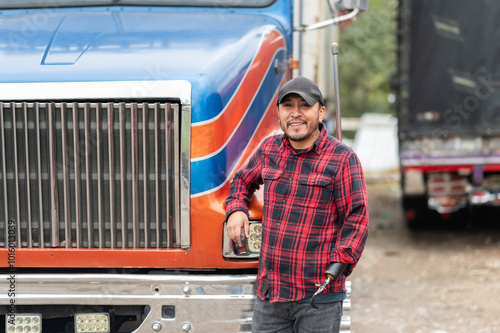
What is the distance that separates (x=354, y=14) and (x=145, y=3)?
1312mm

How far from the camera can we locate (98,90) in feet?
10.5

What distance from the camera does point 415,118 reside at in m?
7.63

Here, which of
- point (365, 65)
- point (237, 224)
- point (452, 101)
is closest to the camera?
point (237, 224)

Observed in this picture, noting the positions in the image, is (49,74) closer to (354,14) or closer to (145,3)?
(145,3)

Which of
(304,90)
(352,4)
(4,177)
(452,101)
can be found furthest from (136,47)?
(452,101)

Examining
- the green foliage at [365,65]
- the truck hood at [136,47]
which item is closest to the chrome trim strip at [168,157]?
the truck hood at [136,47]

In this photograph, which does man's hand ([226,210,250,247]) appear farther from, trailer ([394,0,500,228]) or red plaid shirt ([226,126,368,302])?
trailer ([394,0,500,228])

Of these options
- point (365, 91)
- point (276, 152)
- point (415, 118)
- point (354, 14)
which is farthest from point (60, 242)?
point (365, 91)

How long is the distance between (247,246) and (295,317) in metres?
0.47

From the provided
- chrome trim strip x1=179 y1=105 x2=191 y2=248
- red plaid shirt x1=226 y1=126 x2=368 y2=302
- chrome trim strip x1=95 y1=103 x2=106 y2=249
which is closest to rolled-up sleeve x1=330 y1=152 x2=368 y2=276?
red plaid shirt x1=226 y1=126 x2=368 y2=302

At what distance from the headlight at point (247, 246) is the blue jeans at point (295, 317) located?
269 millimetres

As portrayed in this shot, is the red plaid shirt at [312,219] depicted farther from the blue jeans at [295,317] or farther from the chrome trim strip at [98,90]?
the chrome trim strip at [98,90]

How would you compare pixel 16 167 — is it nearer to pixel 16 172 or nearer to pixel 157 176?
pixel 16 172

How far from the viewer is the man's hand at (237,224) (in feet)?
10.0
